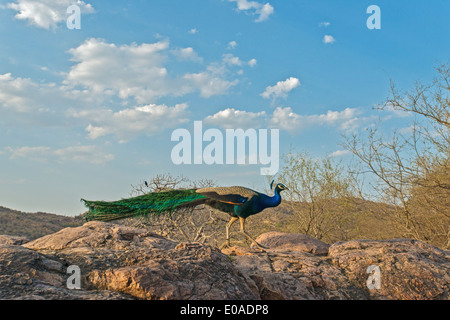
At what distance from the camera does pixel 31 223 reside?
3369 centimetres

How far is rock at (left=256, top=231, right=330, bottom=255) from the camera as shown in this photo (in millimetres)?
7297

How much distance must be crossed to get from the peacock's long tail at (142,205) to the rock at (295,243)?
1.83 metres

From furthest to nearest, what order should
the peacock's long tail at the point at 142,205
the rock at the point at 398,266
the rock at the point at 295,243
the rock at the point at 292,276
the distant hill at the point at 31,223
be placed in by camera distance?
the distant hill at the point at 31,223, the peacock's long tail at the point at 142,205, the rock at the point at 295,243, the rock at the point at 398,266, the rock at the point at 292,276

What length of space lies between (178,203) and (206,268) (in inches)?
134

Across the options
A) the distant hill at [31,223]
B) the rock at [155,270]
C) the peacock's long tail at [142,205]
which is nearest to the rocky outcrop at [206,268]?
the rock at [155,270]

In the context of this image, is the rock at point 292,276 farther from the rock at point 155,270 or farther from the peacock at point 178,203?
the peacock at point 178,203

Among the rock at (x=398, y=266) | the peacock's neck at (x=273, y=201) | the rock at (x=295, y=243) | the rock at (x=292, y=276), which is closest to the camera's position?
the rock at (x=292, y=276)

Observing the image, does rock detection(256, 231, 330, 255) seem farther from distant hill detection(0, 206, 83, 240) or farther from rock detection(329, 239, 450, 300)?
distant hill detection(0, 206, 83, 240)

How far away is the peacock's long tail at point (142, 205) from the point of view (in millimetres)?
7625

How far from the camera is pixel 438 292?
18.7 ft

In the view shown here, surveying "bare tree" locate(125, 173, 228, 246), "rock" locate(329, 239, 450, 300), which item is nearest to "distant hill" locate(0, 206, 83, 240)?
"bare tree" locate(125, 173, 228, 246)

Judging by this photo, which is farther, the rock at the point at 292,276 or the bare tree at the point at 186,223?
the bare tree at the point at 186,223

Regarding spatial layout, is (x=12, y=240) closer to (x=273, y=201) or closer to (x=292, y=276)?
(x=292, y=276)
